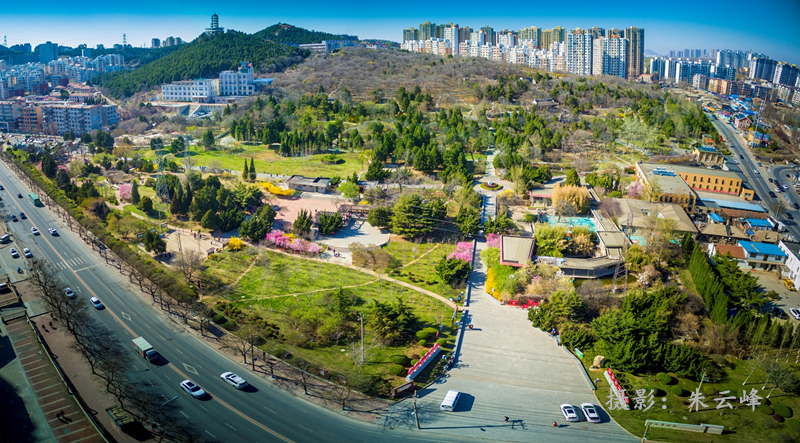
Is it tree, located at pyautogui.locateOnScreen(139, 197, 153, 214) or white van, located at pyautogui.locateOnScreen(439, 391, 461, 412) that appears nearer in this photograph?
white van, located at pyautogui.locateOnScreen(439, 391, 461, 412)

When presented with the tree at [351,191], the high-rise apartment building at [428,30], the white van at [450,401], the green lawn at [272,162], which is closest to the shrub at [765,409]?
the white van at [450,401]

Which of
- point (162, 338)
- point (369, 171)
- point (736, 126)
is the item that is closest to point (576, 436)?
point (162, 338)

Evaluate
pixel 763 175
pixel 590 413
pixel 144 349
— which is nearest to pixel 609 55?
pixel 763 175

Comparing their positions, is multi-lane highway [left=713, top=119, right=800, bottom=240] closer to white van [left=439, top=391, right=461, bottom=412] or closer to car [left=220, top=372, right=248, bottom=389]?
white van [left=439, top=391, right=461, bottom=412]

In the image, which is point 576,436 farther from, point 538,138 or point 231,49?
point 231,49

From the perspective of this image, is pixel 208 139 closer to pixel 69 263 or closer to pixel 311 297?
pixel 69 263

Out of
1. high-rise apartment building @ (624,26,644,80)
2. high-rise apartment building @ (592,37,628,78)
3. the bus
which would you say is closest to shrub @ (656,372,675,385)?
the bus

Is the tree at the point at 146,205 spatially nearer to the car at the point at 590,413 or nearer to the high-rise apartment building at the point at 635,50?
the car at the point at 590,413
